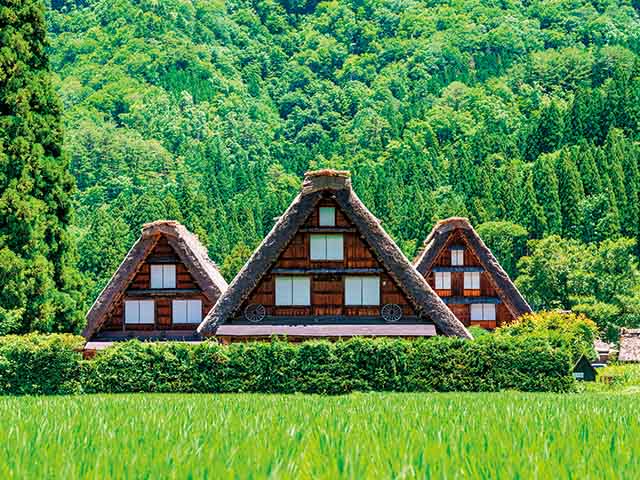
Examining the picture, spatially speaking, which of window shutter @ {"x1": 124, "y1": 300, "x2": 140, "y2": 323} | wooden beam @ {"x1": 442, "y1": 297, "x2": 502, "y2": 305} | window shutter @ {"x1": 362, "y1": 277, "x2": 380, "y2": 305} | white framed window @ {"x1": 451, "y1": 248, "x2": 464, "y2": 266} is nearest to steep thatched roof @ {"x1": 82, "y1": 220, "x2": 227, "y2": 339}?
window shutter @ {"x1": 124, "y1": 300, "x2": 140, "y2": 323}

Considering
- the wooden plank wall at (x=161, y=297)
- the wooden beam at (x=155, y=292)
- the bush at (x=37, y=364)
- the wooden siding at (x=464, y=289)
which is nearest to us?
the bush at (x=37, y=364)

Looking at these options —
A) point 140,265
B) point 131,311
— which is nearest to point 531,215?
point 131,311

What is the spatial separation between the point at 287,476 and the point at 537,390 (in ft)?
77.2

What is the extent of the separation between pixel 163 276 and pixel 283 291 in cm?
998

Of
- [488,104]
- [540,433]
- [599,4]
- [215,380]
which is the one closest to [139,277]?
[215,380]

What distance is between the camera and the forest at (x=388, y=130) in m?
88.4

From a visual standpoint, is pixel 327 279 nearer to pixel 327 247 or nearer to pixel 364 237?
pixel 327 247

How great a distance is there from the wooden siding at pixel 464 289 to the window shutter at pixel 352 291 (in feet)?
53.2

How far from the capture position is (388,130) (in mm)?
152375

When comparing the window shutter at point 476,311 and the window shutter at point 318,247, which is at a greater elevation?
the window shutter at point 318,247

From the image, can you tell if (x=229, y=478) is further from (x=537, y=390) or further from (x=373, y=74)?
(x=373, y=74)

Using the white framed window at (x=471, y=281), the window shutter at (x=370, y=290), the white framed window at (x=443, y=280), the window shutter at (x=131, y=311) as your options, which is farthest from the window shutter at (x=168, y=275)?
the white framed window at (x=471, y=281)

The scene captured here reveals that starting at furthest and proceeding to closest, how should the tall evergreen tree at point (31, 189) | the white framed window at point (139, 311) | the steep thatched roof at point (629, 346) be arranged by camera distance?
the steep thatched roof at point (629, 346), the white framed window at point (139, 311), the tall evergreen tree at point (31, 189)

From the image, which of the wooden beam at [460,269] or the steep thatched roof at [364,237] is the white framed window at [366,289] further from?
the wooden beam at [460,269]
